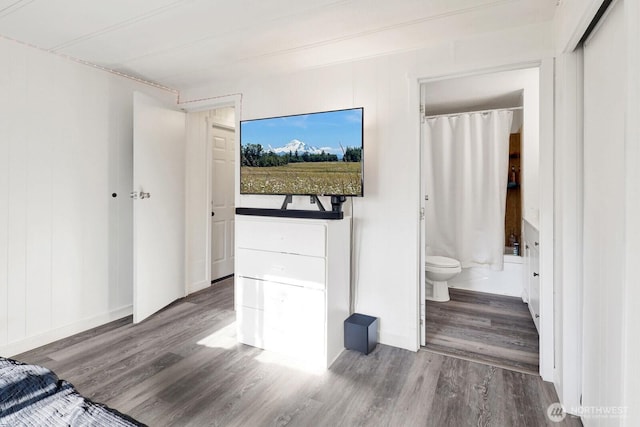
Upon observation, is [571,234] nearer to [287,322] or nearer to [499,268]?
[287,322]

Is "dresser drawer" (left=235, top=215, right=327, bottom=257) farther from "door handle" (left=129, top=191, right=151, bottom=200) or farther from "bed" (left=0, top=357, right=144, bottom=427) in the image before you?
"bed" (left=0, top=357, right=144, bottom=427)

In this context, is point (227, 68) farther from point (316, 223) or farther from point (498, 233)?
point (498, 233)

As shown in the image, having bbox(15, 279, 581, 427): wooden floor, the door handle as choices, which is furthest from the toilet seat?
the door handle

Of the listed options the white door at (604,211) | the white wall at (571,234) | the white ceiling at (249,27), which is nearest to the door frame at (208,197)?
the white ceiling at (249,27)

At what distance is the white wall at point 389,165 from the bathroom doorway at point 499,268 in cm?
13

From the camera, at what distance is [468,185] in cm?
394

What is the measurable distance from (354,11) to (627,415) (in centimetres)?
219

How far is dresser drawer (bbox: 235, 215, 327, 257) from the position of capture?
7.54 ft

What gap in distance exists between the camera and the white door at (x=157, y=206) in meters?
3.02

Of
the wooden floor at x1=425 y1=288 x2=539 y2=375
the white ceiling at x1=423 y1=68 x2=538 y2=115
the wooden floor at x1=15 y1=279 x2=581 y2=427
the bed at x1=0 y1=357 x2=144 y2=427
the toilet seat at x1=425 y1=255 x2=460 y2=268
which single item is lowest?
the wooden floor at x1=15 y1=279 x2=581 y2=427

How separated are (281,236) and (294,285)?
1.18ft

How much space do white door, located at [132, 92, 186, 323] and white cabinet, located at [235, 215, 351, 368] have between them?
1.07 metres

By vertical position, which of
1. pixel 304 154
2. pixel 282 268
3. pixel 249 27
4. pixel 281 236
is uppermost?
pixel 249 27

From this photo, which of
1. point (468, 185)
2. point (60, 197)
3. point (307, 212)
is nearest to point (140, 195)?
point (60, 197)
